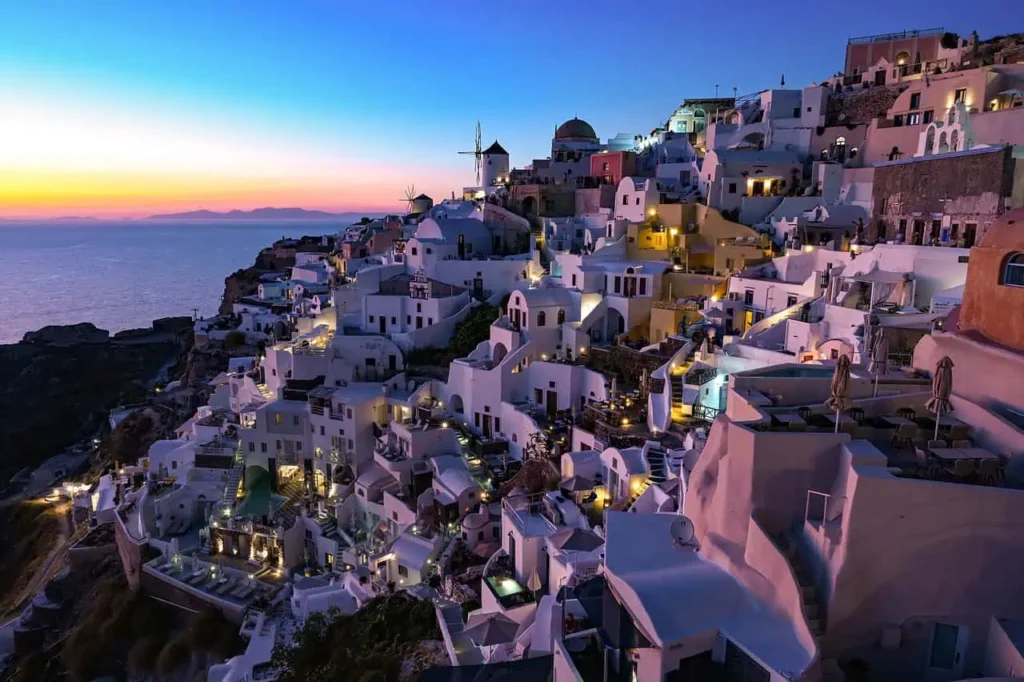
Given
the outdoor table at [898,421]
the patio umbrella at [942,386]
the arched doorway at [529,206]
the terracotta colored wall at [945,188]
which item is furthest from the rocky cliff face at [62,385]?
the patio umbrella at [942,386]

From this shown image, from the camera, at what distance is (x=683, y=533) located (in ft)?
33.2

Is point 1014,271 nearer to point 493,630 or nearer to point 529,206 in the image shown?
point 493,630

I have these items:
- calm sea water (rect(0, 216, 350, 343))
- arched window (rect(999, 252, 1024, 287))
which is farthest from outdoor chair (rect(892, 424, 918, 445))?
calm sea water (rect(0, 216, 350, 343))

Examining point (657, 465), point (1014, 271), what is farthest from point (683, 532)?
point (657, 465)

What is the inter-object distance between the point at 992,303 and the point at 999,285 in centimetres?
32

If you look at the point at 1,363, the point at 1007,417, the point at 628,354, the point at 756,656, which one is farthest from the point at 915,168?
the point at 1,363

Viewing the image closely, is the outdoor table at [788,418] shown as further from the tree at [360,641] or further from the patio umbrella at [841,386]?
the tree at [360,641]

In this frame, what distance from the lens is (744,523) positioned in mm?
9414

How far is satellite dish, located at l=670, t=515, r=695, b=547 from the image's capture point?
1013 cm

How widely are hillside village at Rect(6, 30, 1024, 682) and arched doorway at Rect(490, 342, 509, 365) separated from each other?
0.35 meters

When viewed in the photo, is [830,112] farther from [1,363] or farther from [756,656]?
[1,363]

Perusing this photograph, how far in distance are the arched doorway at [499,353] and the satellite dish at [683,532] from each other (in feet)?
65.7

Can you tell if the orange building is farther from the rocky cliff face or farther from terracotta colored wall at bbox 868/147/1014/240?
the rocky cliff face

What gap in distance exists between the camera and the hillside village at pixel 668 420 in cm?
843
